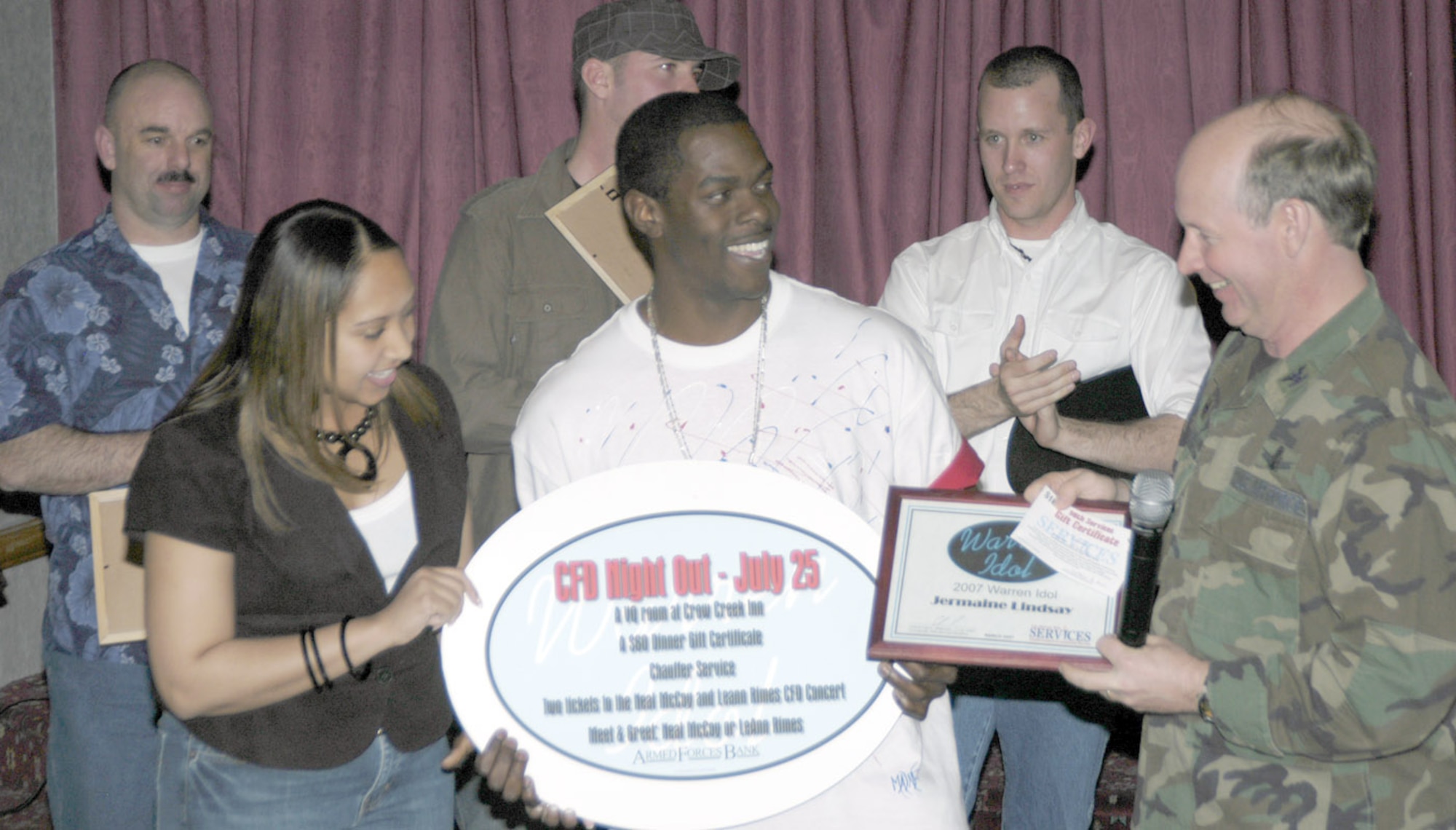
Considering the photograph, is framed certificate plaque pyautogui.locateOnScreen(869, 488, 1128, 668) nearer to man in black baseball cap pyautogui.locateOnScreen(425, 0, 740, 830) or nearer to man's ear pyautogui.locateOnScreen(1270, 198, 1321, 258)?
man's ear pyautogui.locateOnScreen(1270, 198, 1321, 258)

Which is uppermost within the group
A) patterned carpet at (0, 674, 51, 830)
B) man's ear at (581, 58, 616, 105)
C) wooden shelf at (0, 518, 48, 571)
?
man's ear at (581, 58, 616, 105)

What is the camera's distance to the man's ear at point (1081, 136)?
2.87 meters

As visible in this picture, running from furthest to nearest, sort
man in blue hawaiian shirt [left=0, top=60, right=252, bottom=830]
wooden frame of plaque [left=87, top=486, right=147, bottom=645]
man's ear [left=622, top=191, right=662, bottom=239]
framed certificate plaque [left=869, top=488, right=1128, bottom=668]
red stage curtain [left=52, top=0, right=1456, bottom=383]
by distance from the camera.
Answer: red stage curtain [left=52, top=0, right=1456, bottom=383] < man in blue hawaiian shirt [left=0, top=60, right=252, bottom=830] < wooden frame of plaque [left=87, top=486, right=147, bottom=645] < man's ear [left=622, top=191, right=662, bottom=239] < framed certificate plaque [left=869, top=488, right=1128, bottom=668]

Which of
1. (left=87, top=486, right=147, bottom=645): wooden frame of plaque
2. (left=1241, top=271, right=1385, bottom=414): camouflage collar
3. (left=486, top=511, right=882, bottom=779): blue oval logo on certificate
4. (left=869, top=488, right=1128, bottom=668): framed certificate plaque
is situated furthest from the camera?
(left=87, top=486, right=147, bottom=645): wooden frame of plaque

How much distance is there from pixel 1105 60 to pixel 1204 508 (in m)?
2.21

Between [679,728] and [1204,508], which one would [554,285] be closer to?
[679,728]

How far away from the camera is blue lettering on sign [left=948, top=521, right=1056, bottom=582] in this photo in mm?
1806

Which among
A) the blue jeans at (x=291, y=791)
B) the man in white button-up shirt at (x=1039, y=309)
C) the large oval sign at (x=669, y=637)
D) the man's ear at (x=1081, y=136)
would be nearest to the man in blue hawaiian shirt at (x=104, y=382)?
the blue jeans at (x=291, y=791)

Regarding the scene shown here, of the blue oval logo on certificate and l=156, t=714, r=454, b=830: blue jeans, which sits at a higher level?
the blue oval logo on certificate

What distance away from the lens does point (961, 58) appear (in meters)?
3.66

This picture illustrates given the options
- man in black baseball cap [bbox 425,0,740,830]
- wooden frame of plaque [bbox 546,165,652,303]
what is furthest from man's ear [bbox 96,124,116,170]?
wooden frame of plaque [bbox 546,165,652,303]

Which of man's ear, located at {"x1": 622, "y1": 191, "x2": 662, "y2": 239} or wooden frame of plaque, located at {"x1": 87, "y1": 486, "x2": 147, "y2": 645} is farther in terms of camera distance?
wooden frame of plaque, located at {"x1": 87, "y1": 486, "x2": 147, "y2": 645}

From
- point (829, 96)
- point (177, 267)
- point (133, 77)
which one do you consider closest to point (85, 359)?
point (177, 267)

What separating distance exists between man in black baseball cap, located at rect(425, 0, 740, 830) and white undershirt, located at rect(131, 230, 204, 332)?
22.5 inches
